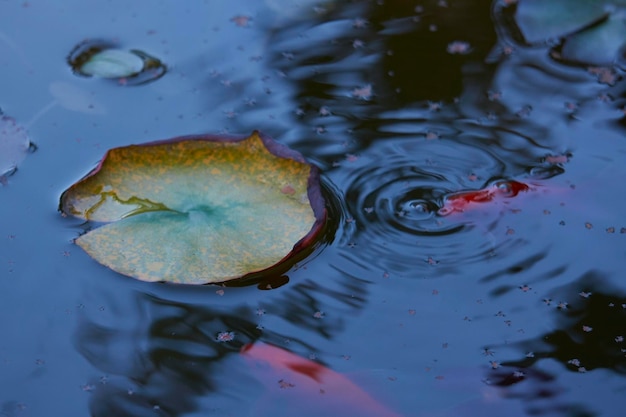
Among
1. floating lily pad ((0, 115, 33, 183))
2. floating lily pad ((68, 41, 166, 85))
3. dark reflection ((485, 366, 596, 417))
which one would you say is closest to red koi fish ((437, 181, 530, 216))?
dark reflection ((485, 366, 596, 417))

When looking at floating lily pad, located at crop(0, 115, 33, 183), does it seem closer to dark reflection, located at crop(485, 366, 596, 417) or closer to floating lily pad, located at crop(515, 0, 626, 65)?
dark reflection, located at crop(485, 366, 596, 417)

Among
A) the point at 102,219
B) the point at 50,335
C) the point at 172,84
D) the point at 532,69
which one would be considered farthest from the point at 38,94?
the point at 532,69

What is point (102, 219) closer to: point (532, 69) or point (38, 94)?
point (38, 94)

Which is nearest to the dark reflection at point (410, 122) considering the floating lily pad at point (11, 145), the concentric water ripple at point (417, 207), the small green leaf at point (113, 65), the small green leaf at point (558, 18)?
the concentric water ripple at point (417, 207)

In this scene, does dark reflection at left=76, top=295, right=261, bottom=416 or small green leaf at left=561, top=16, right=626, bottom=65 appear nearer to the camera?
dark reflection at left=76, top=295, right=261, bottom=416

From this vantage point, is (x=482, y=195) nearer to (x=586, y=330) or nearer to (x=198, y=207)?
(x=586, y=330)

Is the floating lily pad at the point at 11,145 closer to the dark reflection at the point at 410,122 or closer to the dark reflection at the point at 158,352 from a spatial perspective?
the dark reflection at the point at 158,352
